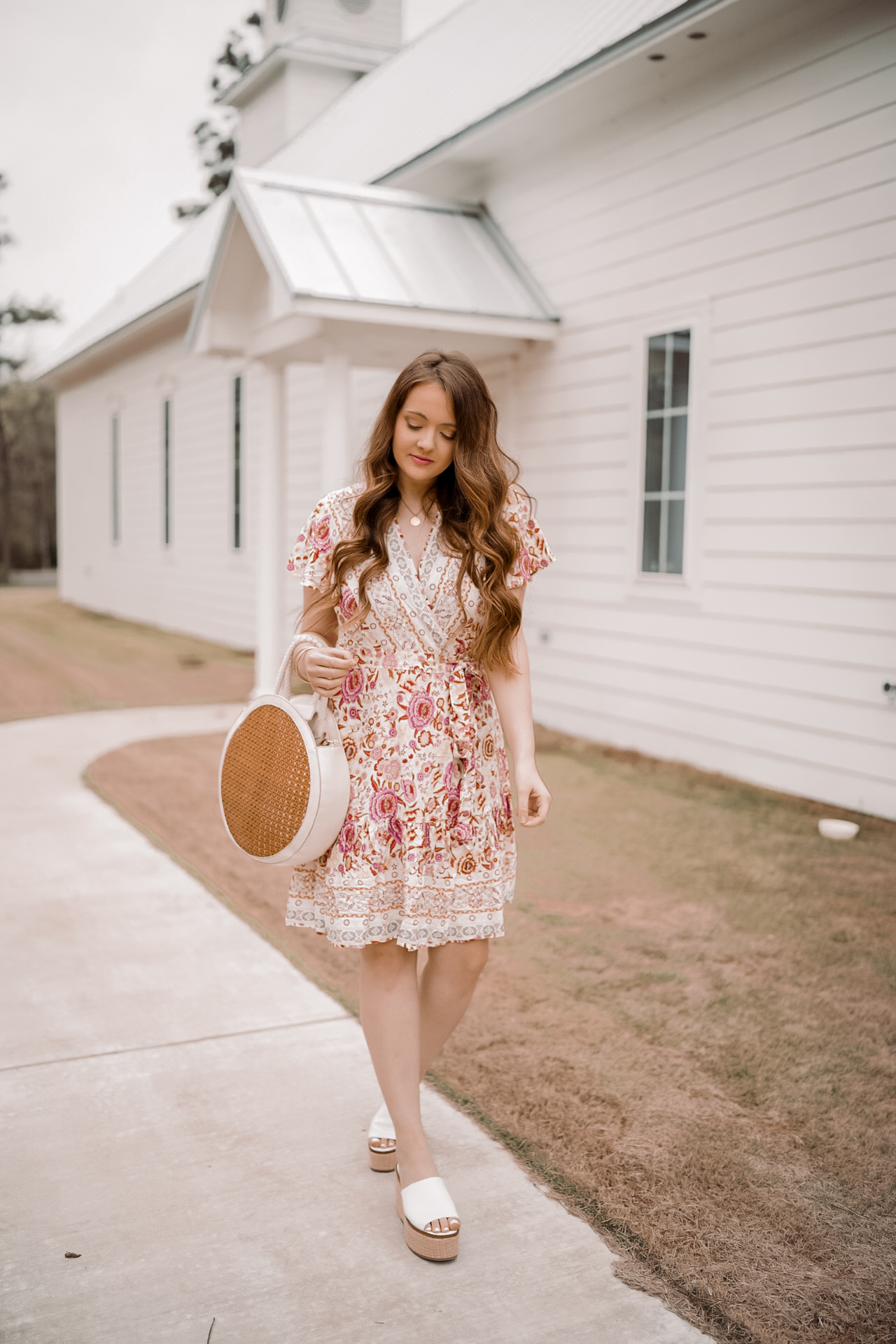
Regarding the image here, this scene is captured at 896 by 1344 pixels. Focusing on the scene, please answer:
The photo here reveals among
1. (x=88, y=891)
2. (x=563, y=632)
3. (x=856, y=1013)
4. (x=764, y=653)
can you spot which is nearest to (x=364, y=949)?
(x=856, y=1013)

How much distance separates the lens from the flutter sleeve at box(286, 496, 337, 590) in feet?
7.45

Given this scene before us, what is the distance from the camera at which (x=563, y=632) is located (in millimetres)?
7742

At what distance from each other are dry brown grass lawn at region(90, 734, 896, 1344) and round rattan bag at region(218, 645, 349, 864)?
35.5 inches

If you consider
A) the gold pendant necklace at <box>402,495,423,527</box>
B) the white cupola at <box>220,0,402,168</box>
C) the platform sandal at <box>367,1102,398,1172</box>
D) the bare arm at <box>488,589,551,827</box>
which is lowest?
the platform sandal at <box>367,1102,398,1172</box>

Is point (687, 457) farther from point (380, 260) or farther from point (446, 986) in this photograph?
point (446, 986)

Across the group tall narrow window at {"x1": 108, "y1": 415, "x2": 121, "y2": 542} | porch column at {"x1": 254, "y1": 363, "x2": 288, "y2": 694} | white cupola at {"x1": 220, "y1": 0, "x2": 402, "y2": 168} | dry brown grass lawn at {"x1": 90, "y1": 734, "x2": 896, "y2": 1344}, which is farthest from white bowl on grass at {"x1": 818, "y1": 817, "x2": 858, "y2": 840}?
tall narrow window at {"x1": 108, "y1": 415, "x2": 121, "y2": 542}

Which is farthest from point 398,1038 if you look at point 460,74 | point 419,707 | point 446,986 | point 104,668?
point 460,74

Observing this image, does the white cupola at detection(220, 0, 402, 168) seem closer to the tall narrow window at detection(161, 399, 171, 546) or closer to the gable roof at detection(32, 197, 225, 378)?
the gable roof at detection(32, 197, 225, 378)

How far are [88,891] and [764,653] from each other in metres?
3.59

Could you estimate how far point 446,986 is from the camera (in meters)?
2.31

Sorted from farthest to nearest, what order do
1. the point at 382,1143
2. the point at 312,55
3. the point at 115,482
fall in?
1. the point at 115,482
2. the point at 312,55
3. the point at 382,1143

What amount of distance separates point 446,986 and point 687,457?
15.6 ft

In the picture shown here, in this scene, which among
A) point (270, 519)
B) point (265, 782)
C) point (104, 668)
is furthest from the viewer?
point (104, 668)

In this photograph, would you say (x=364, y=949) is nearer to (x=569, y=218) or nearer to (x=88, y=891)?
(x=88, y=891)
